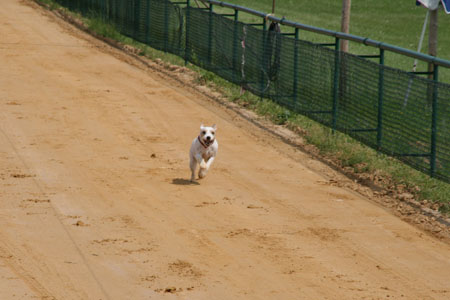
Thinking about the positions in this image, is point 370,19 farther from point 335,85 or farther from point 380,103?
point 380,103

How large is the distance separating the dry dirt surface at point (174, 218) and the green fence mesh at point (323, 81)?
1.01m

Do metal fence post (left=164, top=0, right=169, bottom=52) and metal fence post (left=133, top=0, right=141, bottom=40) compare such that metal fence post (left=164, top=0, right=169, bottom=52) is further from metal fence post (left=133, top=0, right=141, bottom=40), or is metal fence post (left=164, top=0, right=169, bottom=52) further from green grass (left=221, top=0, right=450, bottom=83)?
green grass (left=221, top=0, right=450, bottom=83)

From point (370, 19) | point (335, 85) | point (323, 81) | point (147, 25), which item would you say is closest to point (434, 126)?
point (335, 85)

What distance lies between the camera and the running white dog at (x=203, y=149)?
1142 cm

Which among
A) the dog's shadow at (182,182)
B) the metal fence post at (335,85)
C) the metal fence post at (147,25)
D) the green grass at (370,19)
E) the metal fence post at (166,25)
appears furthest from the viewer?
the green grass at (370,19)

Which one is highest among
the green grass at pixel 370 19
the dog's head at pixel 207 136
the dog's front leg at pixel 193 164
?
the dog's head at pixel 207 136

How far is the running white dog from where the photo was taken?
11.4 m

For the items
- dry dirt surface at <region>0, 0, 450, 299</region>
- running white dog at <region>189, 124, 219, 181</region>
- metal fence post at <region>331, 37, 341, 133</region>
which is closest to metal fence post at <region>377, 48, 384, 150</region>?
dry dirt surface at <region>0, 0, 450, 299</region>

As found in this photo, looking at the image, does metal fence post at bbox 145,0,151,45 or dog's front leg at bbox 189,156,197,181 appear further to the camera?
metal fence post at bbox 145,0,151,45

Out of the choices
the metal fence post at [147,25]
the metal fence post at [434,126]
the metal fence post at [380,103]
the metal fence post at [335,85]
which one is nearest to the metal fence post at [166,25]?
the metal fence post at [147,25]

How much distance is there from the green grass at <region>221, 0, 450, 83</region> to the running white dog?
17526mm

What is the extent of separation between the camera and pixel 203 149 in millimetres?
11641

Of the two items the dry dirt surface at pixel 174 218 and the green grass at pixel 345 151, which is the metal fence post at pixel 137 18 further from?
the dry dirt surface at pixel 174 218

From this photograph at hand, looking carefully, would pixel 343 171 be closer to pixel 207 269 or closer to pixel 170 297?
pixel 207 269
